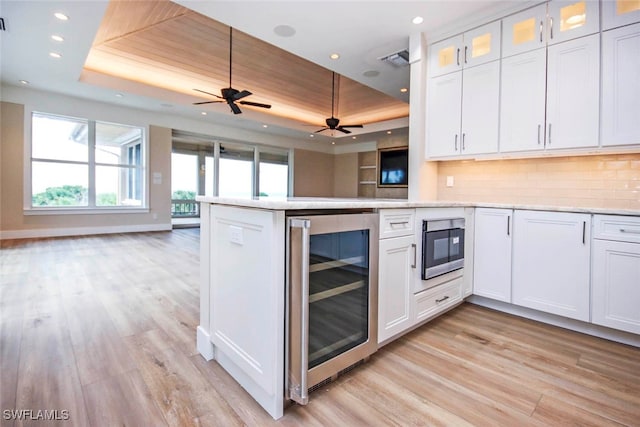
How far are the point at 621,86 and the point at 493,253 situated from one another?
4.89ft

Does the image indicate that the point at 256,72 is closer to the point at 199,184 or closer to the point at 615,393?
the point at 199,184

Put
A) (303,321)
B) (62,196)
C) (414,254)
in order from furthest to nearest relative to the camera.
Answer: (62,196), (414,254), (303,321)

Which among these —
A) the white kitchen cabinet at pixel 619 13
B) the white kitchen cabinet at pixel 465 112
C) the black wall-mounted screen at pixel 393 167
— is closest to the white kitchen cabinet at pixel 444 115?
the white kitchen cabinet at pixel 465 112

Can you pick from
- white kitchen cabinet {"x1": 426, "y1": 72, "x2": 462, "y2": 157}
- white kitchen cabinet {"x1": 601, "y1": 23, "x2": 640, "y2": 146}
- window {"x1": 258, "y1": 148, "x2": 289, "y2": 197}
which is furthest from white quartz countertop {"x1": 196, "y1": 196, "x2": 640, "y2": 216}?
window {"x1": 258, "y1": 148, "x2": 289, "y2": 197}

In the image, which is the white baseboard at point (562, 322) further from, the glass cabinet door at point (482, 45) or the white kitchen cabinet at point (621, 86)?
the glass cabinet door at point (482, 45)

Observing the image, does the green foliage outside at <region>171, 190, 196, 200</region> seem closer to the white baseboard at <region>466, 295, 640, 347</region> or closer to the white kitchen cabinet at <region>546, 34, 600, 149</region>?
the white baseboard at <region>466, 295, 640, 347</region>

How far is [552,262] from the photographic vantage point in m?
2.24

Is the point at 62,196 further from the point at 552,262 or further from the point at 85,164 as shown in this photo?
the point at 552,262

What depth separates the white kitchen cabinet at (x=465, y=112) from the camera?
2721mm

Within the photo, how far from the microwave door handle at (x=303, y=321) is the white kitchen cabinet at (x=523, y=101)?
92.1 inches

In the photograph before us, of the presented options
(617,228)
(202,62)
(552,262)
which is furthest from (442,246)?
(202,62)

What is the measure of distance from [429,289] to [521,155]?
151 cm

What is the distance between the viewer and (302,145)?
9961 millimetres

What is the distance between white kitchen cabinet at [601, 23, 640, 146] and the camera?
208cm
